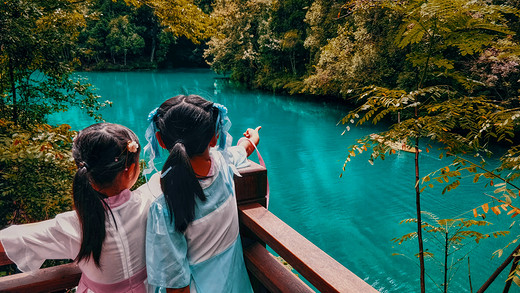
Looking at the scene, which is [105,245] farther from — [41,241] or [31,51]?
[31,51]

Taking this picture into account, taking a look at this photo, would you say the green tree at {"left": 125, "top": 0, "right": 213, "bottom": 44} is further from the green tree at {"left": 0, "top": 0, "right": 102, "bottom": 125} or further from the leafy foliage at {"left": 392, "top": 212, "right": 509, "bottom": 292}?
the leafy foliage at {"left": 392, "top": 212, "right": 509, "bottom": 292}

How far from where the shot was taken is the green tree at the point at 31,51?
3195mm

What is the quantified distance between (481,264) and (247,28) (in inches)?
818

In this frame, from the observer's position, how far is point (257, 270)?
3.98 feet

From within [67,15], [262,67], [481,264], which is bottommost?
[481,264]

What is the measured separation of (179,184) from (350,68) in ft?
43.6

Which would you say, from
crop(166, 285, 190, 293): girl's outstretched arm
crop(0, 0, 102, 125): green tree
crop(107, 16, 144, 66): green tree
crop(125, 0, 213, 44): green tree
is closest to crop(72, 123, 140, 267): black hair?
crop(166, 285, 190, 293): girl's outstretched arm

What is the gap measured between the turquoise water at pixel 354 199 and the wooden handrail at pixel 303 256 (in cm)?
78

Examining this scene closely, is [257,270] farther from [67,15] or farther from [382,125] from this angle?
[382,125]

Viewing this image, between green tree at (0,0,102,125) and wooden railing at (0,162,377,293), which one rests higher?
green tree at (0,0,102,125)

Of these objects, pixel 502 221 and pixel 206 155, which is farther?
pixel 502 221

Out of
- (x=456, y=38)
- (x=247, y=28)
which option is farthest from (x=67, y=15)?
(x=247, y=28)

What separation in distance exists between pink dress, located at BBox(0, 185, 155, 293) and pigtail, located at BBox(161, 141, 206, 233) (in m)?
0.15

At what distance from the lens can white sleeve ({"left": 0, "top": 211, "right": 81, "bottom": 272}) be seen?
97 centimetres
